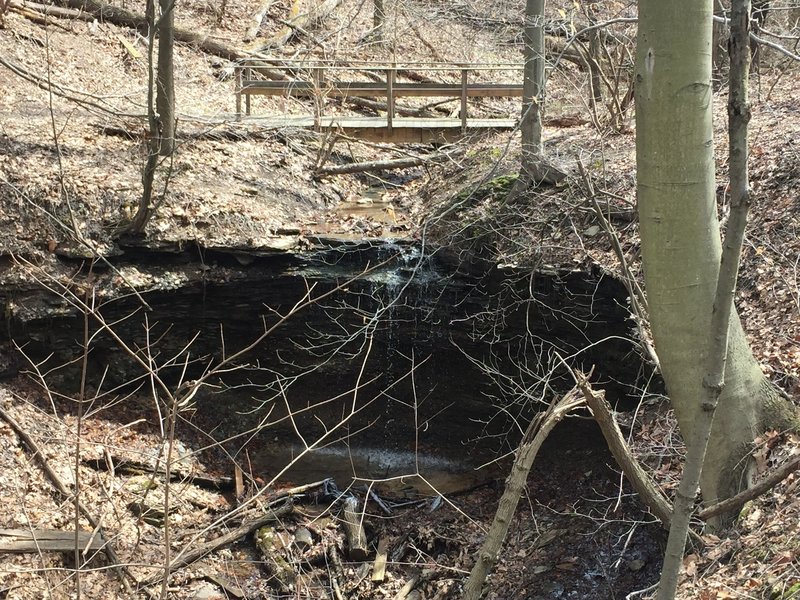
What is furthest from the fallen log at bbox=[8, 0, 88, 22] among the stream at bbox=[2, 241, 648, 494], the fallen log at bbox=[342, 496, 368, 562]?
the fallen log at bbox=[342, 496, 368, 562]

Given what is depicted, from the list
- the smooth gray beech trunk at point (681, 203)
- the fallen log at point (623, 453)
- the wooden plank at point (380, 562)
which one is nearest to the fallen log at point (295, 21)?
the wooden plank at point (380, 562)

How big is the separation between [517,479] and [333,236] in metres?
7.30

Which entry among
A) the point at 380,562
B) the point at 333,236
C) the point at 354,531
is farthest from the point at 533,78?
the point at 380,562

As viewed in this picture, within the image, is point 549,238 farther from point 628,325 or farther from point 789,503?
point 789,503

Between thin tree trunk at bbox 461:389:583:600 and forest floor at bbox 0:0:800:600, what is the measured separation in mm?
755

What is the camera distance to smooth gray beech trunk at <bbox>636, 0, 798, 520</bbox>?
3.58 metres

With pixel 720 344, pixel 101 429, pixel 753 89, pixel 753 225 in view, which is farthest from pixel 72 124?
pixel 720 344

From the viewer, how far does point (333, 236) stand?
11.0m

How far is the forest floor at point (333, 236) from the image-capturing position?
6.28m

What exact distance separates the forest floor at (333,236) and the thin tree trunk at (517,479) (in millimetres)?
755

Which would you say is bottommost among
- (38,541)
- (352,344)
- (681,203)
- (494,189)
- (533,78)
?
(38,541)

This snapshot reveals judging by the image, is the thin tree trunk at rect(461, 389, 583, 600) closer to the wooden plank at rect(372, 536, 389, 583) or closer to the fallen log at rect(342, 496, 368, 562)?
the wooden plank at rect(372, 536, 389, 583)

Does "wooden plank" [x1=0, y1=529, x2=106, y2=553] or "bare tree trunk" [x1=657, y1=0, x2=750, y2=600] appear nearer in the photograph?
"bare tree trunk" [x1=657, y1=0, x2=750, y2=600]

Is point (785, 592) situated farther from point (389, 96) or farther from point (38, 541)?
point (389, 96)
